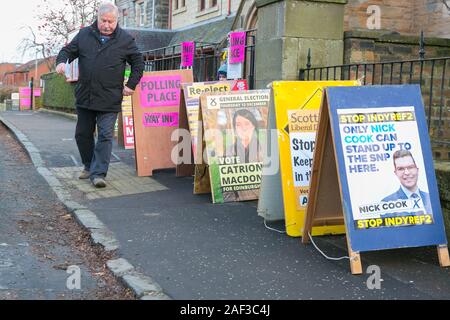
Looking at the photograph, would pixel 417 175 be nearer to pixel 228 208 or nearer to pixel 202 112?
pixel 228 208

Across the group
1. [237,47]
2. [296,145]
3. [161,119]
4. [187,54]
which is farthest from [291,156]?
[187,54]

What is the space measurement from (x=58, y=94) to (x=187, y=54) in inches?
717

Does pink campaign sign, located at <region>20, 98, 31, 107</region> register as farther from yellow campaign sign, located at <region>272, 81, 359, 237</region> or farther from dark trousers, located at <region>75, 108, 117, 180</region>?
yellow campaign sign, located at <region>272, 81, 359, 237</region>

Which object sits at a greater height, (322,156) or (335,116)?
(335,116)

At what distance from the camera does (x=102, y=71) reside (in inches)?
281

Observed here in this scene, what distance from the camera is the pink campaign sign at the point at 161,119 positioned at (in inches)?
319

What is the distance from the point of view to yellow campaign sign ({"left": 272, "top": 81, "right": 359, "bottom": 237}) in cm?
513

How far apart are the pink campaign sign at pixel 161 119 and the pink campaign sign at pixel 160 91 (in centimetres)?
13

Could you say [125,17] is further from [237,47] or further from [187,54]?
[237,47]

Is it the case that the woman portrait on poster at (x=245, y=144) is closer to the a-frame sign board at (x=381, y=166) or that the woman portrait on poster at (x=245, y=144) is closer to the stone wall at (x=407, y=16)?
the a-frame sign board at (x=381, y=166)
